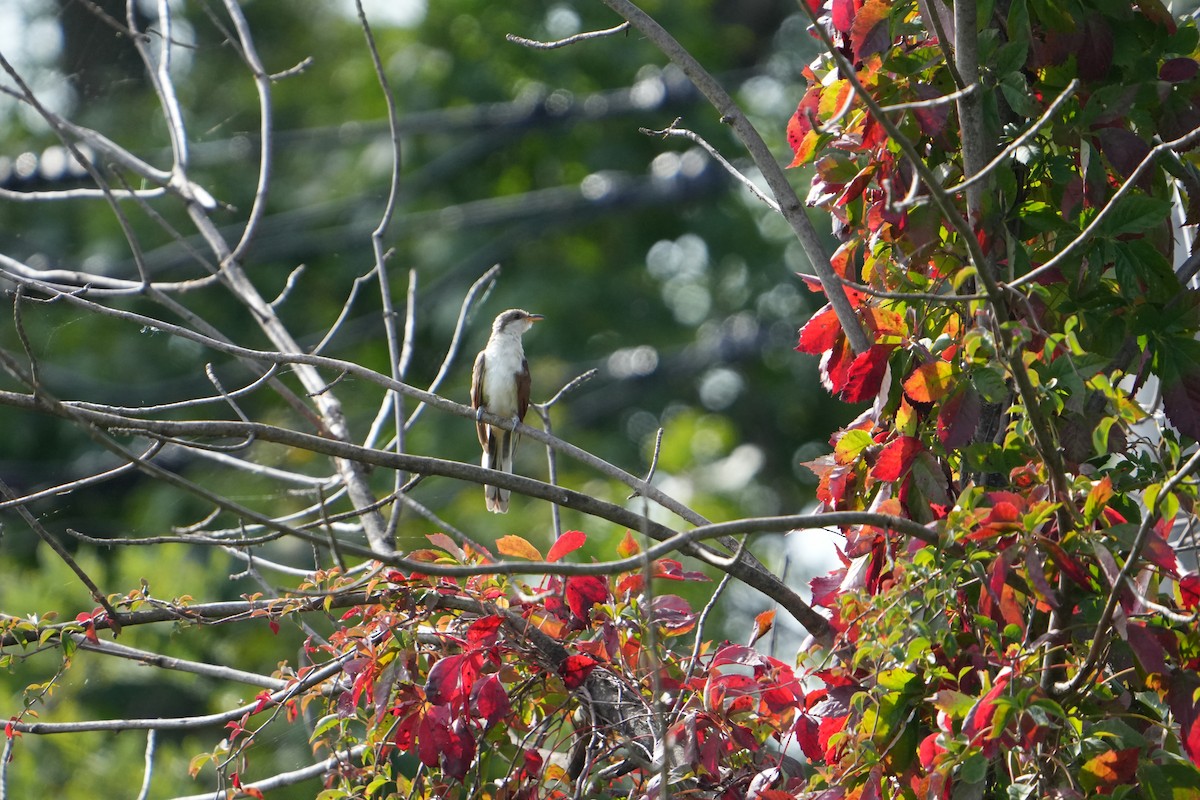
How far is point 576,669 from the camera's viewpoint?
111 inches

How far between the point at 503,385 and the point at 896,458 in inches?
163

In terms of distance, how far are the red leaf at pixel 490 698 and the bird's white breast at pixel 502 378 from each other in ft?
12.4

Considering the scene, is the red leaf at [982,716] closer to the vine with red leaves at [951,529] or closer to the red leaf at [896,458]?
the vine with red leaves at [951,529]

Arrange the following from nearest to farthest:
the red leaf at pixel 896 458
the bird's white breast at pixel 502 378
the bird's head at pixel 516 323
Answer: the red leaf at pixel 896 458 → the bird's white breast at pixel 502 378 → the bird's head at pixel 516 323

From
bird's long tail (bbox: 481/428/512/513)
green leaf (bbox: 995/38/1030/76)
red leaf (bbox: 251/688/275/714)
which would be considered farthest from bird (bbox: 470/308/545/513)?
green leaf (bbox: 995/38/1030/76)

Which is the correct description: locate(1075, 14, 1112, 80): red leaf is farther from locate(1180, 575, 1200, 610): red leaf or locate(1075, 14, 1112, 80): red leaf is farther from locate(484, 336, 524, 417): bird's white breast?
locate(484, 336, 524, 417): bird's white breast

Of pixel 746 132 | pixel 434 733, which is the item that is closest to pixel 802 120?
pixel 746 132

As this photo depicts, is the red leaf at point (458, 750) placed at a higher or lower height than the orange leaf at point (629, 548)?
lower

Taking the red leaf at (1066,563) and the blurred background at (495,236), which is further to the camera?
the blurred background at (495,236)

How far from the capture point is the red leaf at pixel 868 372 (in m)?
2.50

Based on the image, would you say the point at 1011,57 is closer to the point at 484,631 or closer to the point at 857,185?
the point at 857,185

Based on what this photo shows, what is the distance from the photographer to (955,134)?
2689 mm

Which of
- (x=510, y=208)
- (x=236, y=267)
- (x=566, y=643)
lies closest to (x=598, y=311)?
(x=510, y=208)

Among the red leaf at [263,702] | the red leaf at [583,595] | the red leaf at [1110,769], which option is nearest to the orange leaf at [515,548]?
the red leaf at [583,595]
